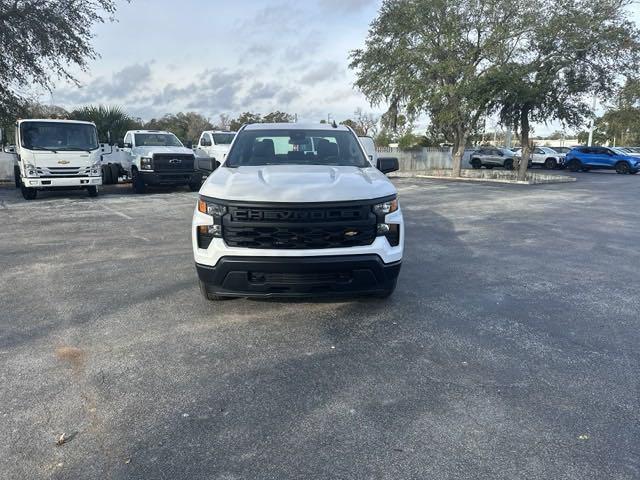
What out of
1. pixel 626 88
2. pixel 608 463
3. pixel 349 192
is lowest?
pixel 608 463

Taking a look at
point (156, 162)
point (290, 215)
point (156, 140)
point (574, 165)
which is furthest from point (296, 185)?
point (574, 165)

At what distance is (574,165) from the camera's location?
110ft

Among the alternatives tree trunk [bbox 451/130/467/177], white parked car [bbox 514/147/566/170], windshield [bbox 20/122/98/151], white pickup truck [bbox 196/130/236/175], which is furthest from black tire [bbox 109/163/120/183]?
white parked car [bbox 514/147/566/170]

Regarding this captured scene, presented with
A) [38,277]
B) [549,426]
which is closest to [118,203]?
[38,277]

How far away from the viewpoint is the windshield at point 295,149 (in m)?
5.61

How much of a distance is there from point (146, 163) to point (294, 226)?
1284 centimetres

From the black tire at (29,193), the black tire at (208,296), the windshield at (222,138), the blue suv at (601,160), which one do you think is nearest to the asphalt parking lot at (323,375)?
the black tire at (208,296)

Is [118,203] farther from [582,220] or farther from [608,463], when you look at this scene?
[608,463]

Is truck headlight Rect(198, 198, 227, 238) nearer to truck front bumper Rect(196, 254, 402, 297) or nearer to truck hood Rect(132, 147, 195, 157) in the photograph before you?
truck front bumper Rect(196, 254, 402, 297)

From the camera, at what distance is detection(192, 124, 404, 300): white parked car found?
163 inches

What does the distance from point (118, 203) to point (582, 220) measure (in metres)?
12.0

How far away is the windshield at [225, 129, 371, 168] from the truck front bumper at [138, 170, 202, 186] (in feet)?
33.8

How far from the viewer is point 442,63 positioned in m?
22.4

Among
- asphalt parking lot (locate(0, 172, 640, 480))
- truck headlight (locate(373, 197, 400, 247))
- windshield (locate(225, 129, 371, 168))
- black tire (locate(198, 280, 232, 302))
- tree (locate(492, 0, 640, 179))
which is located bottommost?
asphalt parking lot (locate(0, 172, 640, 480))
